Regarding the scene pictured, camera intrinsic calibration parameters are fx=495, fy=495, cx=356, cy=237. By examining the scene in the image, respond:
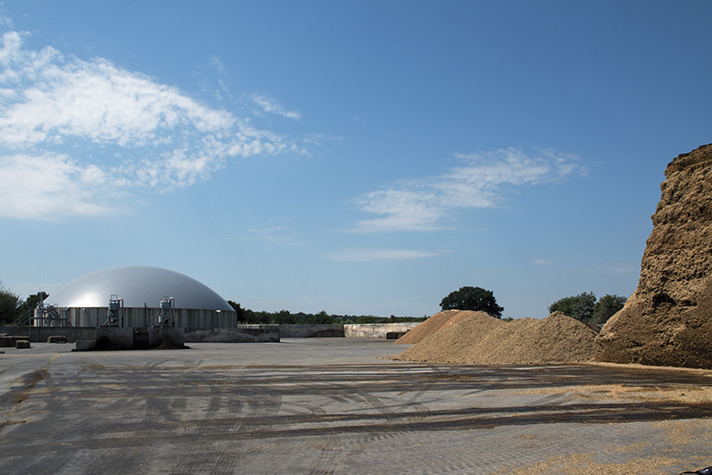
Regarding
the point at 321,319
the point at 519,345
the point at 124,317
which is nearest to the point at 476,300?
the point at 321,319

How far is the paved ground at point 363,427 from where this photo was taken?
4.59 m

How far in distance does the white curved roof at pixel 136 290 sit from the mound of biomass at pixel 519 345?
162ft

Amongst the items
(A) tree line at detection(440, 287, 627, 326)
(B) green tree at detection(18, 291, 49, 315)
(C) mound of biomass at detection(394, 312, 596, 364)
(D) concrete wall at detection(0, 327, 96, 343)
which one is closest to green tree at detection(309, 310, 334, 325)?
(A) tree line at detection(440, 287, 627, 326)

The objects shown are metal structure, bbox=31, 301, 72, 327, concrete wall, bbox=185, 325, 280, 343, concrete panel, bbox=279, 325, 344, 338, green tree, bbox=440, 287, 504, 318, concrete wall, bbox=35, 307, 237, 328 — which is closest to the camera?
concrete wall, bbox=185, 325, 280, 343

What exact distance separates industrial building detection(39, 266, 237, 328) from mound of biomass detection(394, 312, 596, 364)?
1668 inches

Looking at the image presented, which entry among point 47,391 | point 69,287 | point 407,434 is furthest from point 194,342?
point 407,434

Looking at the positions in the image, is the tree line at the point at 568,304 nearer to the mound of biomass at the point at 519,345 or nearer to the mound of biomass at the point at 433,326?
the mound of biomass at the point at 433,326

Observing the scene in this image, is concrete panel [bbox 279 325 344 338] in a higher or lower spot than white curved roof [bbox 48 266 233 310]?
lower

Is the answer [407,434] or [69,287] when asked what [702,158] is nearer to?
[407,434]

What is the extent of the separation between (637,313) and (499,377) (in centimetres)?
604

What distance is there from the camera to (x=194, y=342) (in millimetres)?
46281

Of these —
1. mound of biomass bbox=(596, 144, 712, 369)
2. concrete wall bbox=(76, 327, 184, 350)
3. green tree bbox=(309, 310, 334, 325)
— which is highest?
mound of biomass bbox=(596, 144, 712, 369)

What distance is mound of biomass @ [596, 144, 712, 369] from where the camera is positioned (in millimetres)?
13484

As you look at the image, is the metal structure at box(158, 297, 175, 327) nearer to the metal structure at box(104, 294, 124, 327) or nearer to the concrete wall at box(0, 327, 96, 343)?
the metal structure at box(104, 294, 124, 327)
